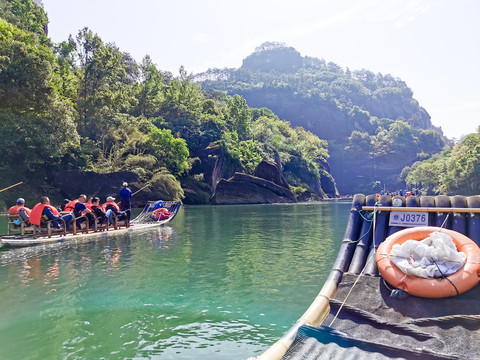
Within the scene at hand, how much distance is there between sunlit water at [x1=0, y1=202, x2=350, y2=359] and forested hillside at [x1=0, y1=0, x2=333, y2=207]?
73.8ft

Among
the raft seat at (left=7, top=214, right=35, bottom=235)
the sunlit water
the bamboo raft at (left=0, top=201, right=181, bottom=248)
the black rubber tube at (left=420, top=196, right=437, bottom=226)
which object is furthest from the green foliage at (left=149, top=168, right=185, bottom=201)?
the black rubber tube at (left=420, top=196, right=437, bottom=226)

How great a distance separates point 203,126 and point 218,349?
5931cm

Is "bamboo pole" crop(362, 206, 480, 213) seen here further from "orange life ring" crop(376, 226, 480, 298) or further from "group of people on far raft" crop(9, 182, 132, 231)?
"group of people on far raft" crop(9, 182, 132, 231)

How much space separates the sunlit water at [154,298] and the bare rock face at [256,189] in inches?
1481

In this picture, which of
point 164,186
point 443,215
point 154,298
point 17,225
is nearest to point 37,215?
point 17,225

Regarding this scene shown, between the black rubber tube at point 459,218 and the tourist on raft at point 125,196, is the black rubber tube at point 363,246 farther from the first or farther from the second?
the tourist on raft at point 125,196

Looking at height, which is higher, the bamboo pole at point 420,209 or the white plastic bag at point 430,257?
the bamboo pole at point 420,209

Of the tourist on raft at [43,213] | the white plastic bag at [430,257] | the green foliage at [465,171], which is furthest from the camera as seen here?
the green foliage at [465,171]

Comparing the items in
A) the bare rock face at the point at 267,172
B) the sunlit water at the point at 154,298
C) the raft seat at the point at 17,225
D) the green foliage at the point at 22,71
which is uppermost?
the green foliage at the point at 22,71

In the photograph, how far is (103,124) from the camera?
146 feet

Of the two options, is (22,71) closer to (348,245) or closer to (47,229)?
(47,229)

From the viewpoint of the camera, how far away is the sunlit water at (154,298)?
546 centimetres

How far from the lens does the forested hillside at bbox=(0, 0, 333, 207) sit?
31.3 m

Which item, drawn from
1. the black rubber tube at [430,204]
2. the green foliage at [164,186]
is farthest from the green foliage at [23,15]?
the black rubber tube at [430,204]
